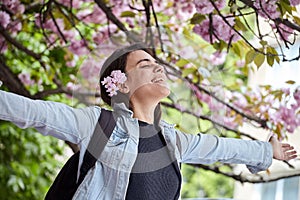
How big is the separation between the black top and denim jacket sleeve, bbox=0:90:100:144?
0.09m

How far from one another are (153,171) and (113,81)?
0.51 feet

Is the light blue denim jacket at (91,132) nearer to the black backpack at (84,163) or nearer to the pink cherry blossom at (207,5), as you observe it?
the black backpack at (84,163)

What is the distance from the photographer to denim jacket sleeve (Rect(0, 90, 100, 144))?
3.31 feet

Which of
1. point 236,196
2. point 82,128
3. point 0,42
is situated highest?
point 0,42

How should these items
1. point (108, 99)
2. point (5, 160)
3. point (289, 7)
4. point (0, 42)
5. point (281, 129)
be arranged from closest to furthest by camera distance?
1. point (108, 99)
2. point (289, 7)
3. point (281, 129)
4. point (0, 42)
5. point (5, 160)

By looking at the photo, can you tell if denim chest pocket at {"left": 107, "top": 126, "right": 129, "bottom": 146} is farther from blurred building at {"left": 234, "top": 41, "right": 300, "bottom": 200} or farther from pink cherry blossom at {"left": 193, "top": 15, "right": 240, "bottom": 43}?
blurred building at {"left": 234, "top": 41, "right": 300, "bottom": 200}

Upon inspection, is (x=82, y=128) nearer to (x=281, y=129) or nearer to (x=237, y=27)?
(x=237, y=27)

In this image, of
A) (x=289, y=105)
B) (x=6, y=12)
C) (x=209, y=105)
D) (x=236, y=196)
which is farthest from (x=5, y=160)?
(x=209, y=105)

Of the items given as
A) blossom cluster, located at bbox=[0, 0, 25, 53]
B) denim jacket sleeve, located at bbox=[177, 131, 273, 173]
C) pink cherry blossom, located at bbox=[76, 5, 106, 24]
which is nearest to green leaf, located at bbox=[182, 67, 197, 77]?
denim jacket sleeve, located at bbox=[177, 131, 273, 173]

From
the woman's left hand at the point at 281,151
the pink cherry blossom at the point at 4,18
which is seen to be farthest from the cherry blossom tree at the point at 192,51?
the woman's left hand at the point at 281,151

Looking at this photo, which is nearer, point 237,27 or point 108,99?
point 108,99

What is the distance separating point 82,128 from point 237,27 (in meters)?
0.63

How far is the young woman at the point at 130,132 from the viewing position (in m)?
1.06

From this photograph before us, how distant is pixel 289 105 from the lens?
2.17 meters
